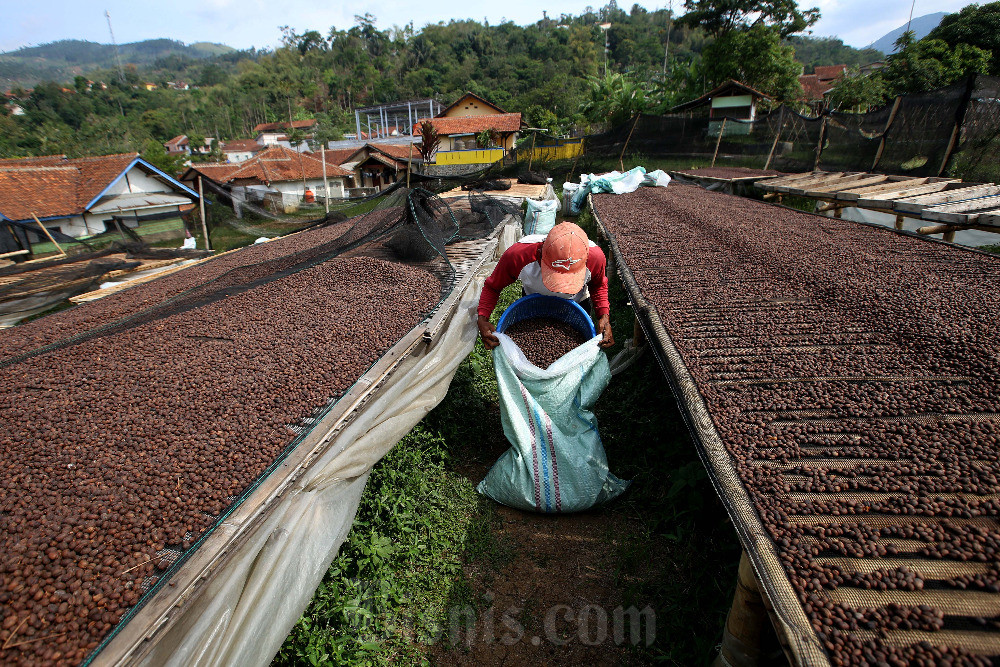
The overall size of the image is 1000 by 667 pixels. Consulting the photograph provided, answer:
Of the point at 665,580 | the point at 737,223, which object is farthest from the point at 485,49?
the point at 665,580

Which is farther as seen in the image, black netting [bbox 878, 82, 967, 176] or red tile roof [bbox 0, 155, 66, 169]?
red tile roof [bbox 0, 155, 66, 169]

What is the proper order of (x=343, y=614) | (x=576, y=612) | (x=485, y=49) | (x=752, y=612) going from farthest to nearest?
(x=485, y=49) < (x=576, y=612) < (x=343, y=614) < (x=752, y=612)

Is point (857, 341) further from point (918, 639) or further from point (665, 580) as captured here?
point (918, 639)

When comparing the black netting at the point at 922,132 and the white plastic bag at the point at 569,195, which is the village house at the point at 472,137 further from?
the black netting at the point at 922,132

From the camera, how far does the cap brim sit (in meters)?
2.61

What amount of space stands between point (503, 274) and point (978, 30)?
21824 mm

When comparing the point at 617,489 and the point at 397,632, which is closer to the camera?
the point at 397,632

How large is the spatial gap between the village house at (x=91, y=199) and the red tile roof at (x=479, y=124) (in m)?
16.4

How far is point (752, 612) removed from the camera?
1.41 m

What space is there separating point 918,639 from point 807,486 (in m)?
0.46

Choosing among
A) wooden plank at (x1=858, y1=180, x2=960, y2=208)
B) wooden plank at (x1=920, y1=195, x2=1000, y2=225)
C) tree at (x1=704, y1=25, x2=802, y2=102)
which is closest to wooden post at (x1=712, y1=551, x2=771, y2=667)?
wooden plank at (x1=920, y1=195, x2=1000, y2=225)

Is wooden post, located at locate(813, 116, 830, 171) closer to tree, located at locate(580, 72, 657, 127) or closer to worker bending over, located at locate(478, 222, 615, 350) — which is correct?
worker bending over, located at locate(478, 222, 615, 350)

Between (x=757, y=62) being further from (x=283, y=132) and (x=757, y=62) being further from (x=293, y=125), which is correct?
(x=293, y=125)

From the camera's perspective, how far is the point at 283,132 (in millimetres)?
50656
